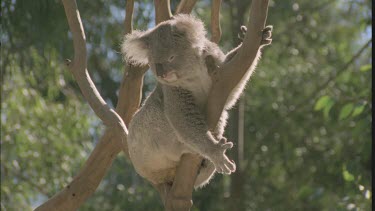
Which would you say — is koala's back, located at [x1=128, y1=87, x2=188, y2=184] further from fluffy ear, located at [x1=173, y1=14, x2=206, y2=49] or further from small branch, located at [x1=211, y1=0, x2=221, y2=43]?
small branch, located at [x1=211, y1=0, x2=221, y2=43]

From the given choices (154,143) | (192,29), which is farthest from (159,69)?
(154,143)

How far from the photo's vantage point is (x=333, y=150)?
738cm

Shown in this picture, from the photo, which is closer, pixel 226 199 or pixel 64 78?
pixel 226 199

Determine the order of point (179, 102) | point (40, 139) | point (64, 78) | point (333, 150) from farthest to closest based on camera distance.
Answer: point (333, 150) < point (64, 78) < point (40, 139) < point (179, 102)

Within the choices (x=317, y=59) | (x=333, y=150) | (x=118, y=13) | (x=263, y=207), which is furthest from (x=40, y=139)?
(x=317, y=59)

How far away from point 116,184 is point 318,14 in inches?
120

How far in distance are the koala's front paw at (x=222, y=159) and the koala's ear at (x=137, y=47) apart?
0.66m

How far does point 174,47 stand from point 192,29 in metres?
0.12

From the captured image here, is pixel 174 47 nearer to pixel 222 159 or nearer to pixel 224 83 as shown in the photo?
pixel 224 83

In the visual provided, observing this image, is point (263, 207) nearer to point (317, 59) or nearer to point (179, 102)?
point (317, 59)

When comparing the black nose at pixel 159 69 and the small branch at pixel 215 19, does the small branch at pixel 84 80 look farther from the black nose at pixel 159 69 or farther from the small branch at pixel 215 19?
the small branch at pixel 215 19

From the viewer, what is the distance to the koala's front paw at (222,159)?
3.01m

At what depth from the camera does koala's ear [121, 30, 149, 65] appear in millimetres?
3418

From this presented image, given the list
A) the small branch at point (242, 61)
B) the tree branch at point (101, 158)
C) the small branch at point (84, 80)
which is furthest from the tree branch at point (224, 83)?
the tree branch at point (101, 158)
